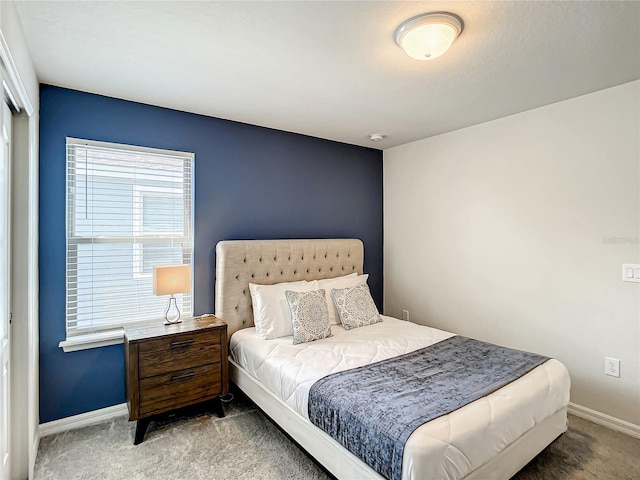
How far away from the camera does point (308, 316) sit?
284cm

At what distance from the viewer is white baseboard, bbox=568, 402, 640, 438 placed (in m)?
2.46

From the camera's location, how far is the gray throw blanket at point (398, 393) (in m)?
1.57

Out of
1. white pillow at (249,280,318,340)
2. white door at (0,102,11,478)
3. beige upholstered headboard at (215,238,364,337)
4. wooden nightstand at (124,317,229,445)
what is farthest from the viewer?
beige upholstered headboard at (215,238,364,337)

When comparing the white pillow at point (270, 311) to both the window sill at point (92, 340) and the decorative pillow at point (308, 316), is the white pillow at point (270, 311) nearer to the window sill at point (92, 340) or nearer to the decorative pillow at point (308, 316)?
the decorative pillow at point (308, 316)

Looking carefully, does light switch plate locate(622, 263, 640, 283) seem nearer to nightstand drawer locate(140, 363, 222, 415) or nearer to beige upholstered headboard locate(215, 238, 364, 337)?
beige upholstered headboard locate(215, 238, 364, 337)

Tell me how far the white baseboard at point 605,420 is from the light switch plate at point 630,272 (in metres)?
1.01

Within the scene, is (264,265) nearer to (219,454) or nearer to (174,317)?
(174,317)

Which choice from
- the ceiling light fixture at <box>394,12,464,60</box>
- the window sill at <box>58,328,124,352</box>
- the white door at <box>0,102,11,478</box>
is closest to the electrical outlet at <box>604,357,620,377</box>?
the ceiling light fixture at <box>394,12,464,60</box>

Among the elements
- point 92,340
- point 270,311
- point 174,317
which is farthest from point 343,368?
point 92,340

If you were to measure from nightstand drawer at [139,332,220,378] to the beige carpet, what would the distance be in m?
0.46

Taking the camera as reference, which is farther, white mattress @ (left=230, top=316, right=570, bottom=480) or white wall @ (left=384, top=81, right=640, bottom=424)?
white wall @ (left=384, top=81, right=640, bottom=424)

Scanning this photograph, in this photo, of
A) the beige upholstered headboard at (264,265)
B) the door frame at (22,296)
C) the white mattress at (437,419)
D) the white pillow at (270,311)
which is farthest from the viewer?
the beige upholstered headboard at (264,265)

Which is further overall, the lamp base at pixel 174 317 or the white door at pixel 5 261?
the lamp base at pixel 174 317

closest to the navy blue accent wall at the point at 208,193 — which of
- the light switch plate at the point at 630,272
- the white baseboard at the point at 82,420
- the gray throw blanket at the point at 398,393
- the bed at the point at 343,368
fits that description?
the white baseboard at the point at 82,420
